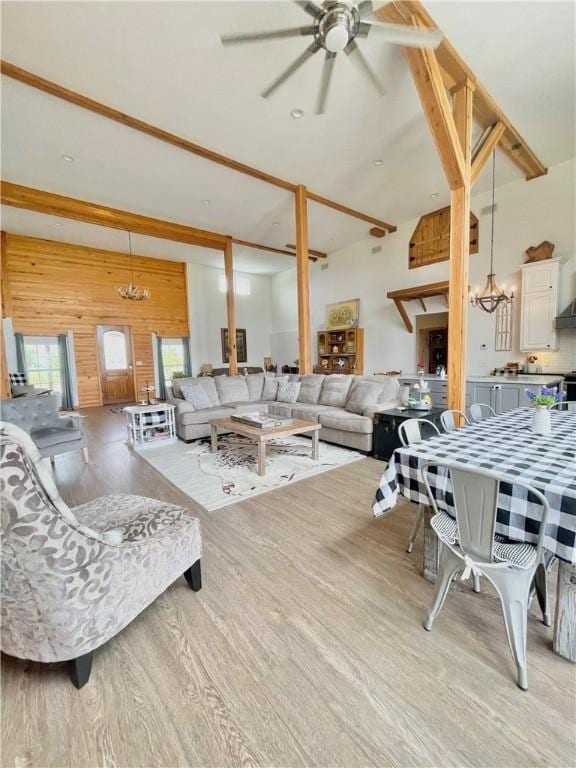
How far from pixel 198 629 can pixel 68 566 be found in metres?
0.76

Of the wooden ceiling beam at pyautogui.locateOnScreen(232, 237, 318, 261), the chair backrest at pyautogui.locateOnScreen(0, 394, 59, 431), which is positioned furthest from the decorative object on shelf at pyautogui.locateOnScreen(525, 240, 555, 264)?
the chair backrest at pyautogui.locateOnScreen(0, 394, 59, 431)

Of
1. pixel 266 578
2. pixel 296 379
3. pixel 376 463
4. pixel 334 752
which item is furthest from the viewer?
pixel 296 379

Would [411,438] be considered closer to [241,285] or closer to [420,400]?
[420,400]

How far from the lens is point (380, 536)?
229 centimetres

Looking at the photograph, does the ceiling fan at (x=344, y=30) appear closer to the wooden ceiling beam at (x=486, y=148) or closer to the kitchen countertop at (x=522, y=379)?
the wooden ceiling beam at (x=486, y=148)

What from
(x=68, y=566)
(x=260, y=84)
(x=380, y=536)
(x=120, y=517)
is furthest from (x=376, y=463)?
(x=260, y=84)

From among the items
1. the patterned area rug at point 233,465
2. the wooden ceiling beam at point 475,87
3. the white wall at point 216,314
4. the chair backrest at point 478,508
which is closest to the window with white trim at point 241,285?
the white wall at point 216,314

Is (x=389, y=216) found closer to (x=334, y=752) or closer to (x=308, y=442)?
(x=308, y=442)

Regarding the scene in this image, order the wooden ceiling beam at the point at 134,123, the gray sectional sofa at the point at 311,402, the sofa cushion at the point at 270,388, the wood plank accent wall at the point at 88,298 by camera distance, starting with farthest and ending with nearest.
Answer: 1. the wood plank accent wall at the point at 88,298
2. the sofa cushion at the point at 270,388
3. the gray sectional sofa at the point at 311,402
4. the wooden ceiling beam at the point at 134,123

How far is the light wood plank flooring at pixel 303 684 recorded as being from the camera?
1.07m

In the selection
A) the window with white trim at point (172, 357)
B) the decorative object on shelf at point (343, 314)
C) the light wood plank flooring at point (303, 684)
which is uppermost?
the decorative object on shelf at point (343, 314)

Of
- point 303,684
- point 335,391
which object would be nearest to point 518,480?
point 303,684

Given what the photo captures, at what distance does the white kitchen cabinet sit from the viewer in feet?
16.1

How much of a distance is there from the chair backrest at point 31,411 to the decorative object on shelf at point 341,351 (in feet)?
21.1
